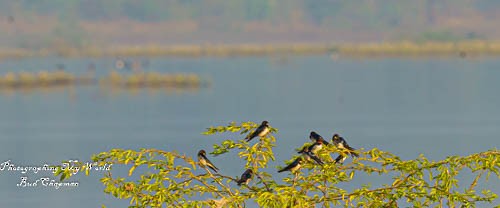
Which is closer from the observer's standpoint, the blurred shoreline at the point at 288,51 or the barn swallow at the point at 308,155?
the barn swallow at the point at 308,155

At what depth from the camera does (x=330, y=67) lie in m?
115

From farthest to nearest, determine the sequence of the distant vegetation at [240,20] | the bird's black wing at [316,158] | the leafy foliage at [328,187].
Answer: the distant vegetation at [240,20], the bird's black wing at [316,158], the leafy foliage at [328,187]

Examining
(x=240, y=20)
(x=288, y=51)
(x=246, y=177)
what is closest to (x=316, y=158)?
(x=246, y=177)

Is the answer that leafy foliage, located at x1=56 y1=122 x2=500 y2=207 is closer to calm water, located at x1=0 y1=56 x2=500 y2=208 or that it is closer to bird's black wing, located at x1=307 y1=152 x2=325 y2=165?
bird's black wing, located at x1=307 y1=152 x2=325 y2=165

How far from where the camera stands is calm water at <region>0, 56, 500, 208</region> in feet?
145

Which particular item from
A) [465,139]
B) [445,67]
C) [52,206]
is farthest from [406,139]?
[445,67]

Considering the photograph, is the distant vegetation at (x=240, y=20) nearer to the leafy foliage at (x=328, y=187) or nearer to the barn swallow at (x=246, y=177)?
the barn swallow at (x=246, y=177)

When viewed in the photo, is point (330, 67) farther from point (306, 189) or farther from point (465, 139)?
point (306, 189)

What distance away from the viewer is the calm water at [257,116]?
44.3 meters

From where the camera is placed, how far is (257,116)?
62.0 meters

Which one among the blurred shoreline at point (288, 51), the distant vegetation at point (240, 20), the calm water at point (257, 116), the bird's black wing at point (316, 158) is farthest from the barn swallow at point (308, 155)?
the distant vegetation at point (240, 20)

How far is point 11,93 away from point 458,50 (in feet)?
217

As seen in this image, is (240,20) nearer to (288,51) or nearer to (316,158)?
(288,51)

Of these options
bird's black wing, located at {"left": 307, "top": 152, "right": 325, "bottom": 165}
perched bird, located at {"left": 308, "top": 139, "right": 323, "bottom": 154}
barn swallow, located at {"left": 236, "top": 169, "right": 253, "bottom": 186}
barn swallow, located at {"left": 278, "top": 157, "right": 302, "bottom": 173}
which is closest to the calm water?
barn swallow, located at {"left": 236, "top": 169, "right": 253, "bottom": 186}
